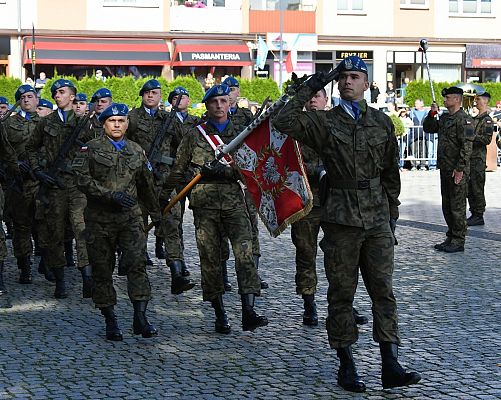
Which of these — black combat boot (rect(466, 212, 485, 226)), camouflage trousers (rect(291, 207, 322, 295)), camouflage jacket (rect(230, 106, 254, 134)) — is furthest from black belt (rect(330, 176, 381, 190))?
black combat boot (rect(466, 212, 485, 226))

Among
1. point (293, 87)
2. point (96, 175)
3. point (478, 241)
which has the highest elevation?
point (293, 87)

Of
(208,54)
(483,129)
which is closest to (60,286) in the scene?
(483,129)

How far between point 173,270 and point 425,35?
38.5 metres

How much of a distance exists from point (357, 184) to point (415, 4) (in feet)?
139

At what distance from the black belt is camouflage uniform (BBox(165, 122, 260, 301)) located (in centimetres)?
189

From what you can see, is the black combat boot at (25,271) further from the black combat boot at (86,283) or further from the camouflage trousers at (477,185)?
the camouflage trousers at (477,185)

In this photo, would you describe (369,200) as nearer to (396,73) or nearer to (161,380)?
(161,380)

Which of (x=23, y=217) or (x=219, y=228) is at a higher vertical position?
(x=219, y=228)

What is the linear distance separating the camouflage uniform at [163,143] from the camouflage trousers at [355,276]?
4.31m

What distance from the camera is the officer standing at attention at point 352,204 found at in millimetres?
7273

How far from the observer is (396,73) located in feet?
156

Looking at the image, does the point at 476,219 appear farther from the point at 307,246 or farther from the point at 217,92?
the point at 217,92

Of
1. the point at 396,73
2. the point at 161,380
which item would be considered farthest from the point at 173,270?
the point at 396,73

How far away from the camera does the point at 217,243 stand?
927 cm
